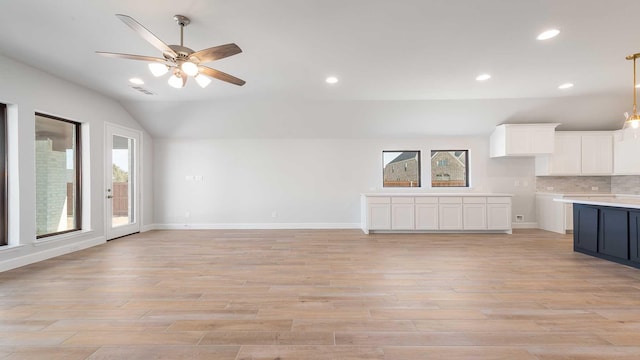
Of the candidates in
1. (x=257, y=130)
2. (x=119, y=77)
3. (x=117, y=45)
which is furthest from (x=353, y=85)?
(x=119, y=77)

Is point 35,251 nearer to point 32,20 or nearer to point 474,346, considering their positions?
point 32,20

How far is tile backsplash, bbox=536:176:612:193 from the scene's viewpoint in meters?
6.34

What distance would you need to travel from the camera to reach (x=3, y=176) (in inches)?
144

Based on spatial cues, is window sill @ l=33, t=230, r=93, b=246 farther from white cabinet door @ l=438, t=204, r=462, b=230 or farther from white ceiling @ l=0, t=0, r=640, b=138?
white cabinet door @ l=438, t=204, r=462, b=230

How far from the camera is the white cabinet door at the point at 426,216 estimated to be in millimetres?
6023

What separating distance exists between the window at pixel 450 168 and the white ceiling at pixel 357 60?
605mm

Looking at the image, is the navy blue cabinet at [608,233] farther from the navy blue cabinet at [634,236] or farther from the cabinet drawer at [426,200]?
the cabinet drawer at [426,200]

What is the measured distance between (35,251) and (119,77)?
9.11ft

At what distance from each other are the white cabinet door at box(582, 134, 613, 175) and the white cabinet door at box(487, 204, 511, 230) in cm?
190

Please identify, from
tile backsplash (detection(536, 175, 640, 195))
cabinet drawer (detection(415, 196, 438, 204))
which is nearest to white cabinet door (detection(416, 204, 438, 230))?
cabinet drawer (detection(415, 196, 438, 204))

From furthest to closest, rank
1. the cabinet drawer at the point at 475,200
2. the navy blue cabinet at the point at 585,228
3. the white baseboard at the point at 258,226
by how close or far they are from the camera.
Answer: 1. the white baseboard at the point at 258,226
2. the cabinet drawer at the point at 475,200
3. the navy blue cabinet at the point at 585,228

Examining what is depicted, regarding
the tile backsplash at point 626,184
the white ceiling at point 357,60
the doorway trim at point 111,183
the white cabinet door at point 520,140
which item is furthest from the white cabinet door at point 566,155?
the doorway trim at point 111,183

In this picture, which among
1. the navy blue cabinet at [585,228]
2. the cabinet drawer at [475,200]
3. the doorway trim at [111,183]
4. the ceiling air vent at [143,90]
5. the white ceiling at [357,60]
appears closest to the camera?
the white ceiling at [357,60]

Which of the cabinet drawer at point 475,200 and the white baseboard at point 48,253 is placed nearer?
the white baseboard at point 48,253
